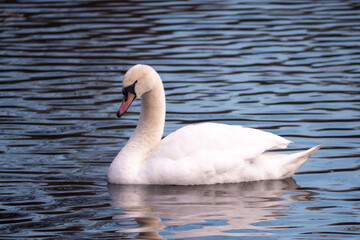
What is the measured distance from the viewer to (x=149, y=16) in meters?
19.8

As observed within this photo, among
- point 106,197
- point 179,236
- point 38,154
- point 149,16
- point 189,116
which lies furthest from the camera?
point 149,16

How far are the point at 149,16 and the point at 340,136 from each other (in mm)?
9882

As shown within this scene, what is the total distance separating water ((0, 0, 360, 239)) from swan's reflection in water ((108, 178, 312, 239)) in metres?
0.02

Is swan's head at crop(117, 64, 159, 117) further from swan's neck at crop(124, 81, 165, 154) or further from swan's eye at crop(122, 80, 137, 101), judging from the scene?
swan's neck at crop(124, 81, 165, 154)

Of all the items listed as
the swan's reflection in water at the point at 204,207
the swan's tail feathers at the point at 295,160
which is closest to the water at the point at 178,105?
the swan's reflection in water at the point at 204,207

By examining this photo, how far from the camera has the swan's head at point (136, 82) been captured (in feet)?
29.3

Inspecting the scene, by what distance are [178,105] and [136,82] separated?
3.53m

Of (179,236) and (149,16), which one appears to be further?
(149,16)

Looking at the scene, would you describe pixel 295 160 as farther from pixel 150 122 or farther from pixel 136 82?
pixel 136 82

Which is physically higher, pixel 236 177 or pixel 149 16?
pixel 149 16

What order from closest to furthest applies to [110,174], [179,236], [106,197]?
[179,236]
[106,197]
[110,174]

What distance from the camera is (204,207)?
7984 millimetres

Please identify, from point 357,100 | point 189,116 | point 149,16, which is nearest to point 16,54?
point 149,16

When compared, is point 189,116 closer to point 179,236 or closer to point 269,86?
point 269,86
